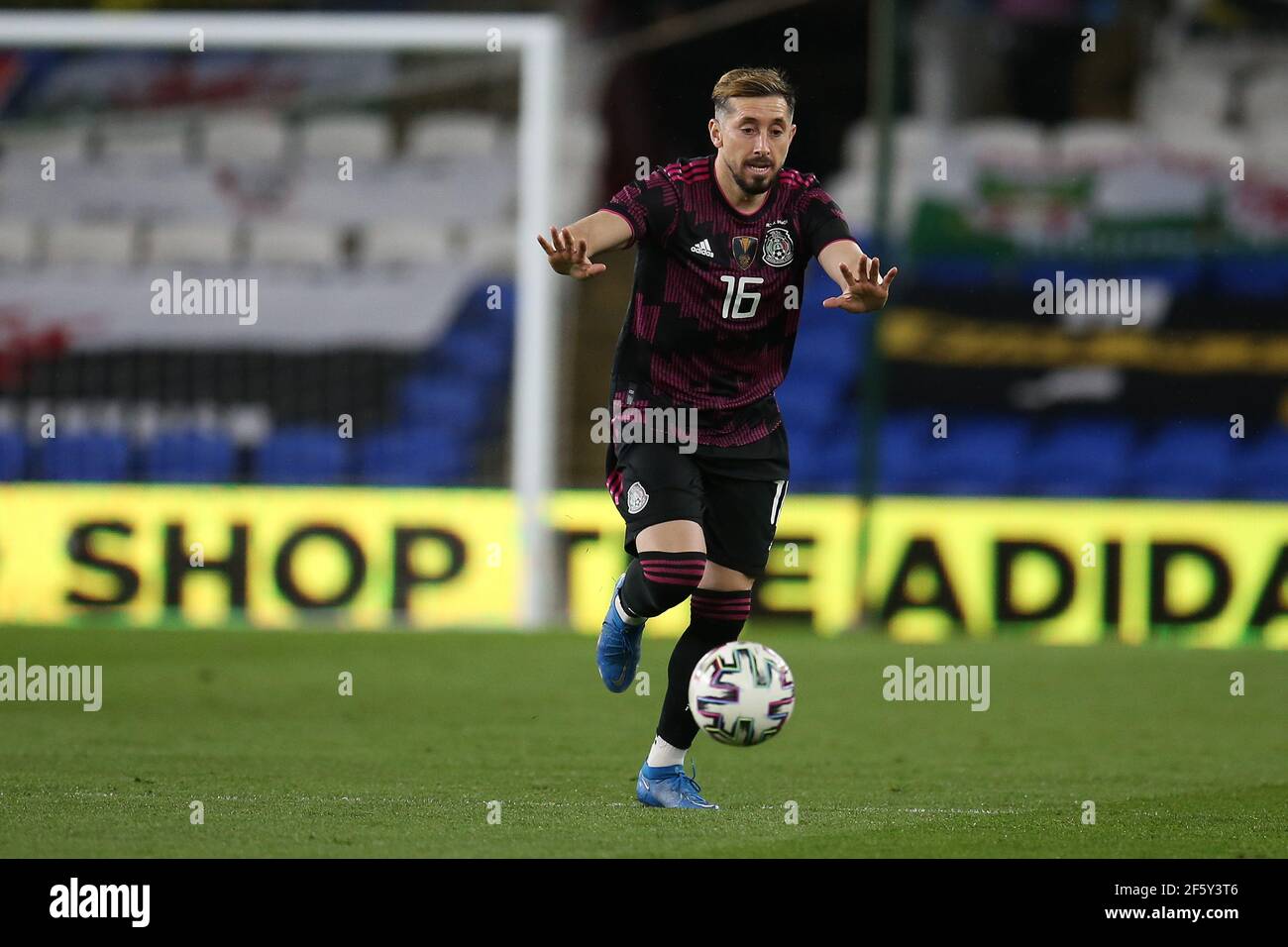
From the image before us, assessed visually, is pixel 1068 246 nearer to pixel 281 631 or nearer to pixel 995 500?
pixel 995 500

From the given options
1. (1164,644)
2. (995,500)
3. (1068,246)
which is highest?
(1068,246)

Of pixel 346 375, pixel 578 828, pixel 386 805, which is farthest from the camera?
pixel 346 375

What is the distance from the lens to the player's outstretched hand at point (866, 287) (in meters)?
5.31

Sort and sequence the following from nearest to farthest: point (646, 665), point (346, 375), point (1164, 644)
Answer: point (646, 665)
point (1164, 644)
point (346, 375)

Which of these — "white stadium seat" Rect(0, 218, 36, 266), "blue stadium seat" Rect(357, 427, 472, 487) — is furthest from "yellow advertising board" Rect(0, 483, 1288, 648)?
"white stadium seat" Rect(0, 218, 36, 266)

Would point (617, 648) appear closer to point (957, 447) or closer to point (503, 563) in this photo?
point (503, 563)

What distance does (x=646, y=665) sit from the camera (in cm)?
1019

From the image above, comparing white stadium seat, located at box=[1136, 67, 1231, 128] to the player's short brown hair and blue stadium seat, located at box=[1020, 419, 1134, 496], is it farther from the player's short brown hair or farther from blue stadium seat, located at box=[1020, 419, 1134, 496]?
the player's short brown hair

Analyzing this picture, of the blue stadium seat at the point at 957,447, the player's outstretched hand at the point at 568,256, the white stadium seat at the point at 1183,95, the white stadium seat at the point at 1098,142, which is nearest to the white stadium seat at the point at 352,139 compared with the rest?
the blue stadium seat at the point at 957,447

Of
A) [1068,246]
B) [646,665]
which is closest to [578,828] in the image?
[646,665]

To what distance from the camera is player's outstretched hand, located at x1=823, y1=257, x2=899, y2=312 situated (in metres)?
5.31

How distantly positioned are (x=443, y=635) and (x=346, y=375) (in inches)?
109

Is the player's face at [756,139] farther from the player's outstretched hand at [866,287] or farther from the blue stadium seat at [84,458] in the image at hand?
the blue stadium seat at [84,458]

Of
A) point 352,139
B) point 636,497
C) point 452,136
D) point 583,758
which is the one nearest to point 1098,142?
point 452,136
